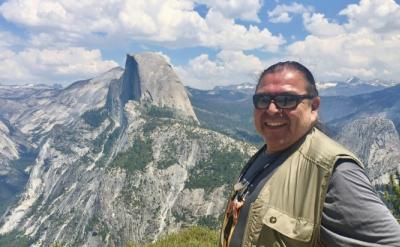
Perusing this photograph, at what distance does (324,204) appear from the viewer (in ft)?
13.1

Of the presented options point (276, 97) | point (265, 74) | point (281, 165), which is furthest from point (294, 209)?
point (265, 74)

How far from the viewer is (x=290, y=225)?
4008 millimetres

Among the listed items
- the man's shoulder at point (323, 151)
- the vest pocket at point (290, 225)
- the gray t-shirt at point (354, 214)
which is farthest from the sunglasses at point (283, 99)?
the vest pocket at point (290, 225)

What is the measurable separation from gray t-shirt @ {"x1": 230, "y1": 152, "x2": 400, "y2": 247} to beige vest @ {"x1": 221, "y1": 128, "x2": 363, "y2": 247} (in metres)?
0.08

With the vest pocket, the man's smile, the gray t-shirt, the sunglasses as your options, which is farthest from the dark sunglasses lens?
the vest pocket

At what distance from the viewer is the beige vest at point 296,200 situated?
13.1 ft

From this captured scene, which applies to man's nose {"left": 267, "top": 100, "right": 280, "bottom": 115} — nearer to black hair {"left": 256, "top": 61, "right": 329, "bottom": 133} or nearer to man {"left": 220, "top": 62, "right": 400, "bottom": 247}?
man {"left": 220, "top": 62, "right": 400, "bottom": 247}

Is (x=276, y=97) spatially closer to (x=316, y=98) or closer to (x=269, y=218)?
(x=316, y=98)

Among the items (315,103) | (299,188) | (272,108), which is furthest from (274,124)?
(299,188)

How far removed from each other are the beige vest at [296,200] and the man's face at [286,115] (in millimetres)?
313

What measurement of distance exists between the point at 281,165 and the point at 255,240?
79 centimetres

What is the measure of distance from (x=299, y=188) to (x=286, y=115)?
973 mm

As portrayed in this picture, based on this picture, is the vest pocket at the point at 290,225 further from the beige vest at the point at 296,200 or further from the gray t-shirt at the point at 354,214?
the gray t-shirt at the point at 354,214

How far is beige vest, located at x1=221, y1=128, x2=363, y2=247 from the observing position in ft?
13.1
